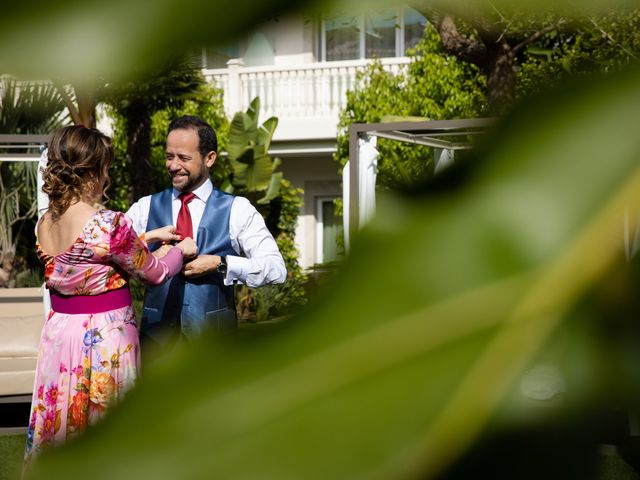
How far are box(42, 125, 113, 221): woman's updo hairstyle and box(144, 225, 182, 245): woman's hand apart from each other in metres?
0.23

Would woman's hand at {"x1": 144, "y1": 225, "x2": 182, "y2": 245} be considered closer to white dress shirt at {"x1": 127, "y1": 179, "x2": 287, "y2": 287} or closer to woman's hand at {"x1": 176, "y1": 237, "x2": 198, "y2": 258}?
woman's hand at {"x1": 176, "y1": 237, "x2": 198, "y2": 258}

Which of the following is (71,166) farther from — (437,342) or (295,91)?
(295,91)

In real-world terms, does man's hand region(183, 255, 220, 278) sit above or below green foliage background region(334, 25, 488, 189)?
below

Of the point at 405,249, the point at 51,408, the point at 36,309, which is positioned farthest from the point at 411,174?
the point at 36,309

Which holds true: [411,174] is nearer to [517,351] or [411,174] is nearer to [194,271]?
[517,351]

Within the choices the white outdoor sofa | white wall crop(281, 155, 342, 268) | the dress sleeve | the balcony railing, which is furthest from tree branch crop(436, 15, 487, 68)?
white wall crop(281, 155, 342, 268)

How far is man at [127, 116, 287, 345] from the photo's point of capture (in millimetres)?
2666

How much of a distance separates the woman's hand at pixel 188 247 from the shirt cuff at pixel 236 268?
116mm

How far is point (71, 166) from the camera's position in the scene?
243 cm

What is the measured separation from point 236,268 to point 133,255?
1.16 feet

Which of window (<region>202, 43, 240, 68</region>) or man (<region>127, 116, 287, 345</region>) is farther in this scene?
man (<region>127, 116, 287, 345</region>)

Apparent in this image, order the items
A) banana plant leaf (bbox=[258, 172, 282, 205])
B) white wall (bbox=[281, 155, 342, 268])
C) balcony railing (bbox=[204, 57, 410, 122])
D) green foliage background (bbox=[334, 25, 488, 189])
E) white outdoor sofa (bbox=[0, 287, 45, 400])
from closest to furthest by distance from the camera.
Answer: white outdoor sofa (bbox=[0, 287, 45, 400])
green foliage background (bbox=[334, 25, 488, 189])
banana plant leaf (bbox=[258, 172, 282, 205])
balcony railing (bbox=[204, 57, 410, 122])
white wall (bbox=[281, 155, 342, 268])

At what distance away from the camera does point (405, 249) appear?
11 centimetres

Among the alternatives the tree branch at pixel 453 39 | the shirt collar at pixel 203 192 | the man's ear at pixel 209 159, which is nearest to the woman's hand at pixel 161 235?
the shirt collar at pixel 203 192
